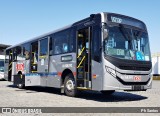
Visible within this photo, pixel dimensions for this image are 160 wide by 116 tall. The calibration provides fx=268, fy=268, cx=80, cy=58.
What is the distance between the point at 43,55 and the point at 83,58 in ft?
12.5

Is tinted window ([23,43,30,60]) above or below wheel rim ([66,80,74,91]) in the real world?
above

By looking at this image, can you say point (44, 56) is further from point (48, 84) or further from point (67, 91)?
point (67, 91)

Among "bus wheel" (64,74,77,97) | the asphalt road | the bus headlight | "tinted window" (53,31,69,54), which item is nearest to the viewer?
the asphalt road

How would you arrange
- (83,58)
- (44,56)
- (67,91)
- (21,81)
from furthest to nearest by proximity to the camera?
(21,81)
(44,56)
(67,91)
(83,58)

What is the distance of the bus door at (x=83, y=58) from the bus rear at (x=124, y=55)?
930 mm

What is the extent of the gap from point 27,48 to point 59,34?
4.23m

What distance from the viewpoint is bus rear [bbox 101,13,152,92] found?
9547 millimetres

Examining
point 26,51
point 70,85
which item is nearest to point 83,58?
point 70,85

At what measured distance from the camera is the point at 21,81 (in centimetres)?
1611

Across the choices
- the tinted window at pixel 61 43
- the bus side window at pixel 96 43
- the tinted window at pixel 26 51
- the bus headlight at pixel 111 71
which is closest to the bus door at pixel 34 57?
the tinted window at pixel 26 51

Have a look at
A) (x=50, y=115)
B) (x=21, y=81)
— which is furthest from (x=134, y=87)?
(x=21, y=81)

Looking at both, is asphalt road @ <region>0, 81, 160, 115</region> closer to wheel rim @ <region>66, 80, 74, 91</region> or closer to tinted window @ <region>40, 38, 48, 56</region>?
wheel rim @ <region>66, 80, 74, 91</region>

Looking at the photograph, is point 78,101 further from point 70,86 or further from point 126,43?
point 126,43

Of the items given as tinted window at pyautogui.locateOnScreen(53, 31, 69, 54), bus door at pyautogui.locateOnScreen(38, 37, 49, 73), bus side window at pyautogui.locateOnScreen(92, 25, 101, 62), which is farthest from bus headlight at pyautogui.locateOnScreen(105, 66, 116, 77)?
bus door at pyautogui.locateOnScreen(38, 37, 49, 73)
